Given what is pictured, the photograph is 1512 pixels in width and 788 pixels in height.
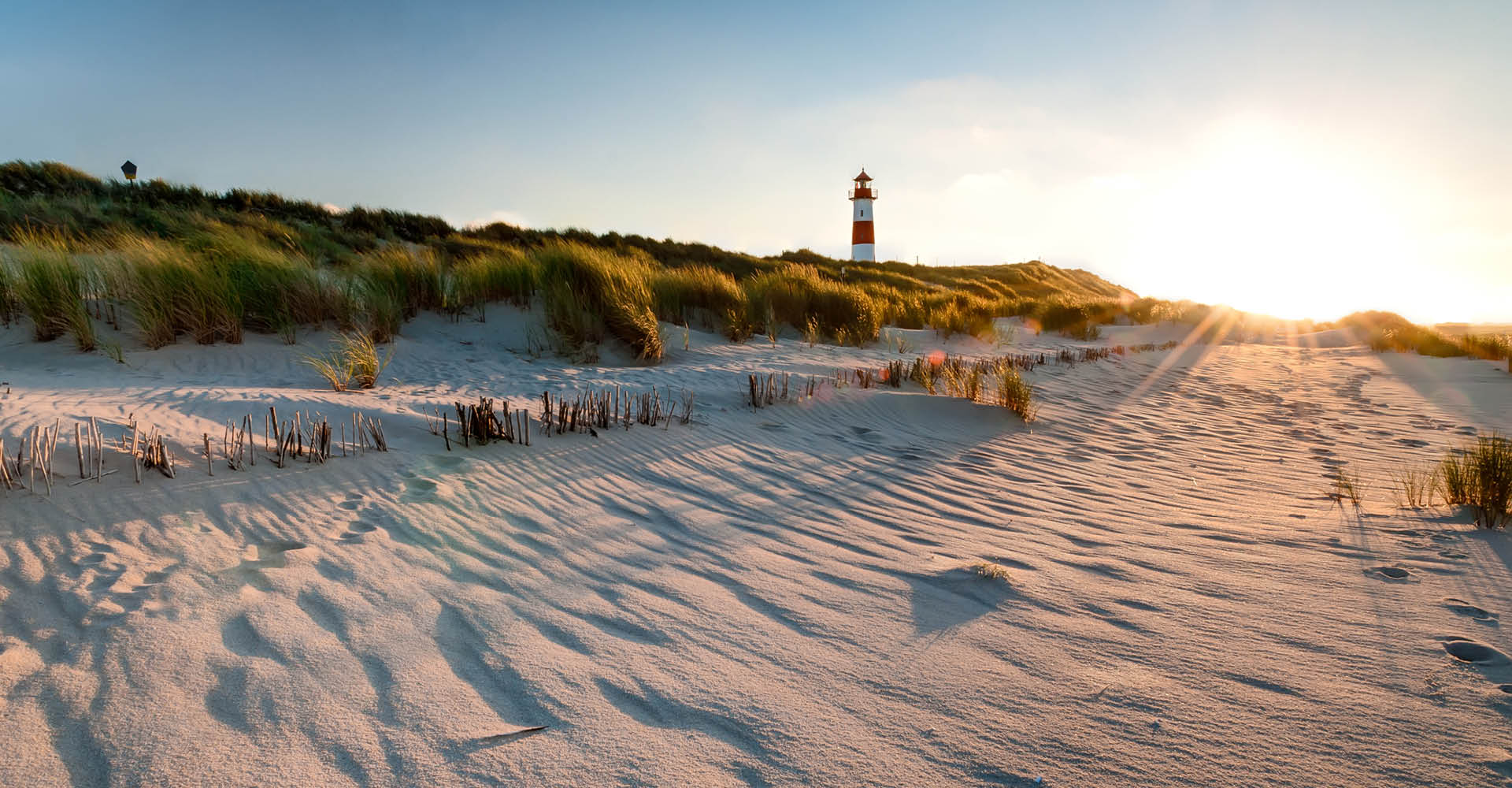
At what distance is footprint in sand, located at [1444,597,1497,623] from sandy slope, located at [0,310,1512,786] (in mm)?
13

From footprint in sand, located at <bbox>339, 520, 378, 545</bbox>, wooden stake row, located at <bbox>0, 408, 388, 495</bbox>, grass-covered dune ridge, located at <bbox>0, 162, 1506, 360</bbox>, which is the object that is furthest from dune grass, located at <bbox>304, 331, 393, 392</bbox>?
footprint in sand, located at <bbox>339, 520, 378, 545</bbox>

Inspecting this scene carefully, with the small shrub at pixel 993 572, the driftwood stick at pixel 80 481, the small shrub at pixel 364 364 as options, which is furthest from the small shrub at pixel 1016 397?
the driftwood stick at pixel 80 481

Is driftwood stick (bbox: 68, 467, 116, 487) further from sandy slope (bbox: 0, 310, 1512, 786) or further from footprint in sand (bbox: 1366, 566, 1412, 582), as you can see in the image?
footprint in sand (bbox: 1366, 566, 1412, 582)

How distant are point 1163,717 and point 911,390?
211 inches

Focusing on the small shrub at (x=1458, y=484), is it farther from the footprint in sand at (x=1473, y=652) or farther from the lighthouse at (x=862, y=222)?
the lighthouse at (x=862, y=222)

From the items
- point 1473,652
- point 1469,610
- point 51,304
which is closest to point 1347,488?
point 1469,610

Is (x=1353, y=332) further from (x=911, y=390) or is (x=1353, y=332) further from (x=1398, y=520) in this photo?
(x=1398, y=520)

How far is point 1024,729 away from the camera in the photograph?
1.81 meters

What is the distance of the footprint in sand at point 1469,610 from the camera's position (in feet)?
7.58

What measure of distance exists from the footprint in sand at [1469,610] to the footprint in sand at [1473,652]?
0.23m

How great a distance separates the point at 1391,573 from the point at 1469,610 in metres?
0.38

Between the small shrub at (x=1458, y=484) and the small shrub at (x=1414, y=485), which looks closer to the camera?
the small shrub at (x=1458, y=484)

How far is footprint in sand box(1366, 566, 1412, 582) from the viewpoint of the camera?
269 cm

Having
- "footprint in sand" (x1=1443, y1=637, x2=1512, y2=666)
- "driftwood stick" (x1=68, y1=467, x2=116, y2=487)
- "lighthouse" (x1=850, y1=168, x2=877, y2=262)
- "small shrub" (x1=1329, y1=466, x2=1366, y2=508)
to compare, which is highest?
"lighthouse" (x1=850, y1=168, x2=877, y2=262)
